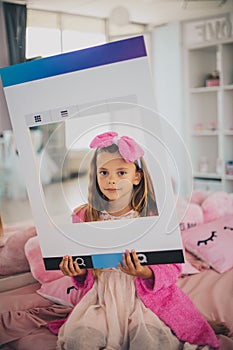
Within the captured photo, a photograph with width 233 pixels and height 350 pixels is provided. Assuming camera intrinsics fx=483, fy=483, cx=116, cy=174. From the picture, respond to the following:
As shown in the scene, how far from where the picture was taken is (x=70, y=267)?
1194 mm

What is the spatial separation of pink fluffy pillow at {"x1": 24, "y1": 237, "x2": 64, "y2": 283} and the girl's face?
27 cm

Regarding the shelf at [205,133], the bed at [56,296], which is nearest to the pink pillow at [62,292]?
the bed at [56,296]

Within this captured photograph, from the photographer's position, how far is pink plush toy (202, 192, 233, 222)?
1581 millimetres

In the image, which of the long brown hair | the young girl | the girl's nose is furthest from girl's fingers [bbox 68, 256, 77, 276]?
the girl's nose

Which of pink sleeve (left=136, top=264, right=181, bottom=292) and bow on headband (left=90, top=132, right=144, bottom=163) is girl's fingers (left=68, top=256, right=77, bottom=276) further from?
bow on headband (left=90, top=132, right=144, bottom=163)

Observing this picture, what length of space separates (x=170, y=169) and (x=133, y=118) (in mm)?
141

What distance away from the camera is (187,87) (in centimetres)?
163

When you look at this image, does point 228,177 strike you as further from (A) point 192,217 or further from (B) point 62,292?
(B) point 62,292

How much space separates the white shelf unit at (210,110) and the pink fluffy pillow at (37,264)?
555 mm

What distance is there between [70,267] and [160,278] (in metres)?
0.22

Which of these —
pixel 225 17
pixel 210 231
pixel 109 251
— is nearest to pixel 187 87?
pixel 225 17

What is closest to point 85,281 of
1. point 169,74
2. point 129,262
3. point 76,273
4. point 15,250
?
point 76,273

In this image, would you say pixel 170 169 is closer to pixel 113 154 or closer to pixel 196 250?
pixel 113 154

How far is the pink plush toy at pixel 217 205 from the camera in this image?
158 cm
